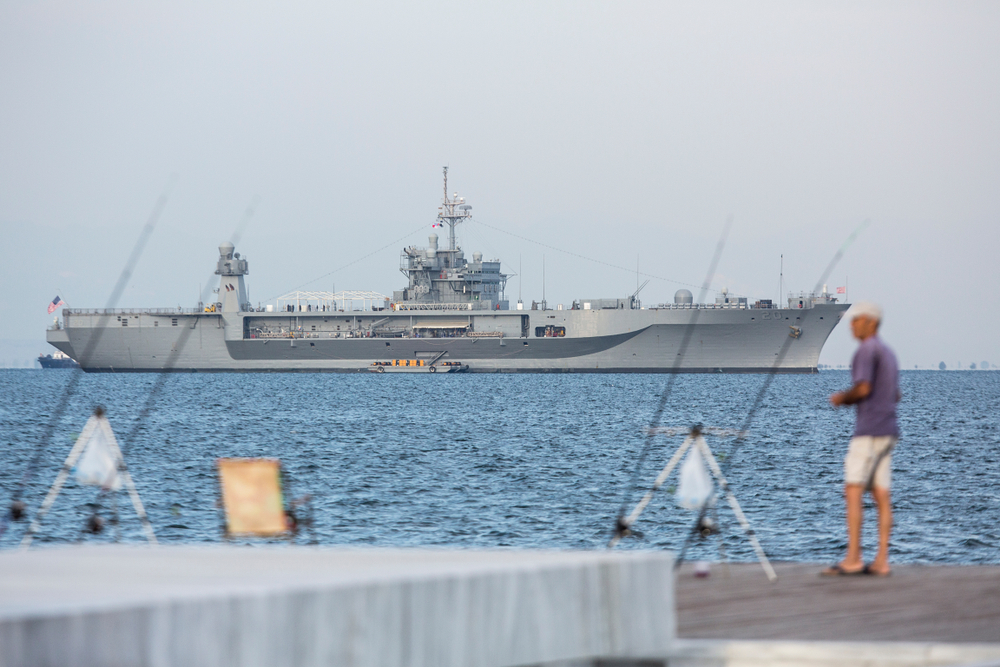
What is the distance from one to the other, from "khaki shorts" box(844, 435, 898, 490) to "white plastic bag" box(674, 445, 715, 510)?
0.72 meters

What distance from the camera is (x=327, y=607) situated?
3281 mm

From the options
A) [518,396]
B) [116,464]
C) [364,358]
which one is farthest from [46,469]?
[364,358]

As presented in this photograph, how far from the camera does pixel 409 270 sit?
278ft

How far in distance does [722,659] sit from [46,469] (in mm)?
21356

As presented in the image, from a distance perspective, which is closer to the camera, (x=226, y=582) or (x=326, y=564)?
(x=226, y=582)

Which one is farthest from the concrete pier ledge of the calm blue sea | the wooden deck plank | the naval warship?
the naval warship

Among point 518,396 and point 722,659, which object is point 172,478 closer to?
point 722,659

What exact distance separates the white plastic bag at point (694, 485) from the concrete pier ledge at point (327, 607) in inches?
77.3

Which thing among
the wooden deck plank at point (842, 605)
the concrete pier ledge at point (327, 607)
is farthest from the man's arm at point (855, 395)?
the concrete pier ledge at point (327, 607)

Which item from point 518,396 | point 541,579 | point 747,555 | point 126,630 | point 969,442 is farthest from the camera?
point 518,396

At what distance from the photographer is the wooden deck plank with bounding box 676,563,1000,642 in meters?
4.76

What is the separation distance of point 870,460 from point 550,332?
70.5 meters

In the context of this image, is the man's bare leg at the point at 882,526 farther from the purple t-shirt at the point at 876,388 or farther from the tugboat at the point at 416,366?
the tugboat at the point at 416,366

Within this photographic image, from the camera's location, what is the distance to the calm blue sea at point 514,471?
1438cm
